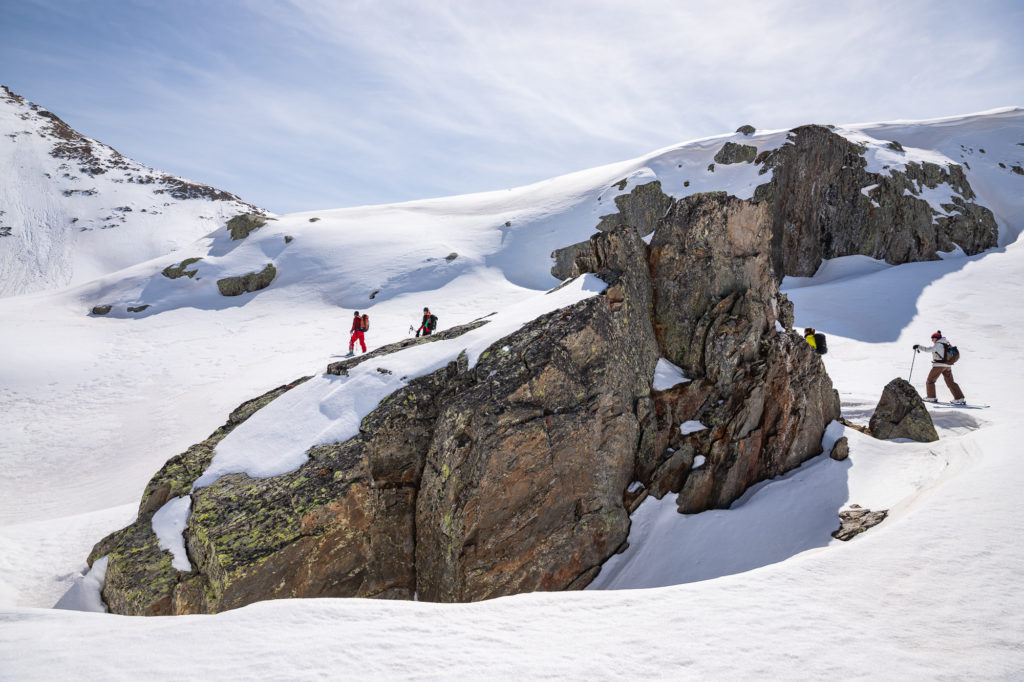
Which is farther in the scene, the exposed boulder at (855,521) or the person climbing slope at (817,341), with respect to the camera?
the person climbing slope at (817,341)

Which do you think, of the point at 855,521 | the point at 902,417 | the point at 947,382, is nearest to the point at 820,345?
the point at 902,417

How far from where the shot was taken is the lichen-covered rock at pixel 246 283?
3228 centimetres

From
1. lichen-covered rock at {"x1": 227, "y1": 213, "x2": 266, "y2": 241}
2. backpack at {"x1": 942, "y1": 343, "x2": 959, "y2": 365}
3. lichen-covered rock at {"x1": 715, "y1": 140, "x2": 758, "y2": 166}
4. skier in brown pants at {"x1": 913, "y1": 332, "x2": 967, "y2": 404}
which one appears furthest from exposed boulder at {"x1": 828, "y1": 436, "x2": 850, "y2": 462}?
lichen-covered rock at {"x1": 227, "y1": 213, "x2": 266, "y2": 241}

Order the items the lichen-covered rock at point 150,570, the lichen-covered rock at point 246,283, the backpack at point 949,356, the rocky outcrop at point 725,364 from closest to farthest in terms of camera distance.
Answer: the lichen-covered rock at point 150,570 → the rocky outcrop at point 725,364 → the backpack at point 949,356 → the lichen-covered rock at point 246,283

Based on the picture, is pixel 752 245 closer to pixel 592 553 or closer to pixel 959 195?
pixel 592 553

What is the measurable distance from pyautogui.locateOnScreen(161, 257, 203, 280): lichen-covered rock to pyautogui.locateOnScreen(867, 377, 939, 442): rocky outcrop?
3943cm

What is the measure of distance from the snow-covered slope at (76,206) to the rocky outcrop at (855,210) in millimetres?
85667

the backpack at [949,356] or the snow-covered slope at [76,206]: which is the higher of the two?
the snow-covered slope at [76,206]

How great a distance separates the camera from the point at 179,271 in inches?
1323

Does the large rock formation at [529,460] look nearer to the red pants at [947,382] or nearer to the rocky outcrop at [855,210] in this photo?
the red pants at [947,382]

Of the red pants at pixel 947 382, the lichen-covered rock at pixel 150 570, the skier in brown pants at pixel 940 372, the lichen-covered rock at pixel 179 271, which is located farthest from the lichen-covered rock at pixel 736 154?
the lichen-covered rock at pixel 179 271

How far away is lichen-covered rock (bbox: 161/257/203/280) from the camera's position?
33.3 m

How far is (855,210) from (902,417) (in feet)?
95.2

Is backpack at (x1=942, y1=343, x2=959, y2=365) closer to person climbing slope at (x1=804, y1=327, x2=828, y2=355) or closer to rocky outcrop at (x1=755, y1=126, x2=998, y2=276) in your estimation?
person climbing slope at (x1=804, y1=327, x2=828, y2=355)
